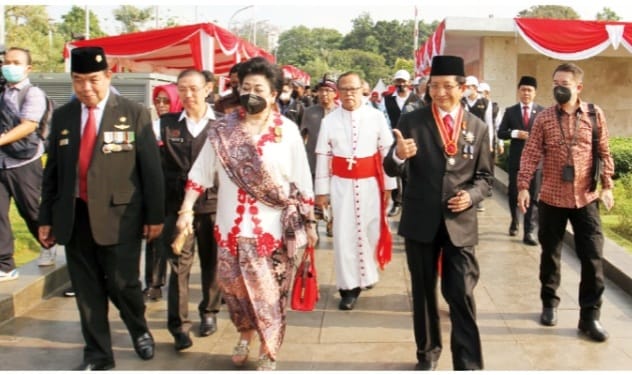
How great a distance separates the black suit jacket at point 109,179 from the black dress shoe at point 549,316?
9.43 ft

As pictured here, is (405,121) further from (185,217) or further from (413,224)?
(185,217)

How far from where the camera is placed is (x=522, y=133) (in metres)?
7.86

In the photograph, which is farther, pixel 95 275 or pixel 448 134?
pixel 95 275

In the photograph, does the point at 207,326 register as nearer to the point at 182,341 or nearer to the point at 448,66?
the point at 182,341

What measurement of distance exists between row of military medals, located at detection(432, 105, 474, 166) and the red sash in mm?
1710

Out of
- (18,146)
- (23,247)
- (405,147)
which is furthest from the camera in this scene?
(23,247)

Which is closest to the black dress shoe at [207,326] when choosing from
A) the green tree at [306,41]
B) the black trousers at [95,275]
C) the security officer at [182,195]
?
the security officer at [182,195]

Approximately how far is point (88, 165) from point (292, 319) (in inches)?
80.3

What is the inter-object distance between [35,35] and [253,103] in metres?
34.7

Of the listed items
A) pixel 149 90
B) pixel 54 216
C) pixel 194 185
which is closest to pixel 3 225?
pixel 54 216

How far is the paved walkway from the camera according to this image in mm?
4289

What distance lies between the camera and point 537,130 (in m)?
5.04

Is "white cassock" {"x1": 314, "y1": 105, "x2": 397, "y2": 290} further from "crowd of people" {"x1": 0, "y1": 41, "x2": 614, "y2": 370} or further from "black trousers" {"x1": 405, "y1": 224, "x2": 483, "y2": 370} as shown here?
"black trousers" {"x1": 405, "y1": 224, "x2": 483, "y2": 370}

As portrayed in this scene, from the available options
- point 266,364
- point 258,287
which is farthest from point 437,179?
point 266,364
